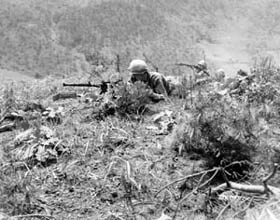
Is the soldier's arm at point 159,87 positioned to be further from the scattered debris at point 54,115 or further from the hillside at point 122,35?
the hillside at point 122,35

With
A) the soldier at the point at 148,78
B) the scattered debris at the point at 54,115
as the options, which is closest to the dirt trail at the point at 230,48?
the soldier at the point at 148,78

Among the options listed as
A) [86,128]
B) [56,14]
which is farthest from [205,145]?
[56,14]

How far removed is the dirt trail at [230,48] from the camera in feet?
51.2

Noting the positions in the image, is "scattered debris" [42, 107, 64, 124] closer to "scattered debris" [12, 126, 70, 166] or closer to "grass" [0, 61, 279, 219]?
"grass" [0, 61, 279, 219]

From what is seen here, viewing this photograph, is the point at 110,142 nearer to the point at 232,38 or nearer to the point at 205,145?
the point at 205,145

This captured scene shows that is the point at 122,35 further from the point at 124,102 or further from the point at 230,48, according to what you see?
the point at 124,102

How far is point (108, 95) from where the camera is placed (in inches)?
144

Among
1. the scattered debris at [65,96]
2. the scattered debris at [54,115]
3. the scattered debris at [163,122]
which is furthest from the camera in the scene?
the scattered debris at [65,96]

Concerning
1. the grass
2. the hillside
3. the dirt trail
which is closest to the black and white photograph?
the grass

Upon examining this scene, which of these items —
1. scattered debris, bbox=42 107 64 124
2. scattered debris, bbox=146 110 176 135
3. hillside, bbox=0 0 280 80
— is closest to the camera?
scattered debris, bbox=146 110 176 135

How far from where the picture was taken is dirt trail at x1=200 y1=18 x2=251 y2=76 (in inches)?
614

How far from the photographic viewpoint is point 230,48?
1956 cm

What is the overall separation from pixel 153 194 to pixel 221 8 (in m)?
26.2

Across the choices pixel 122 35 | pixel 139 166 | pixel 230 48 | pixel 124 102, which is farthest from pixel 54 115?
pixel 230 48
